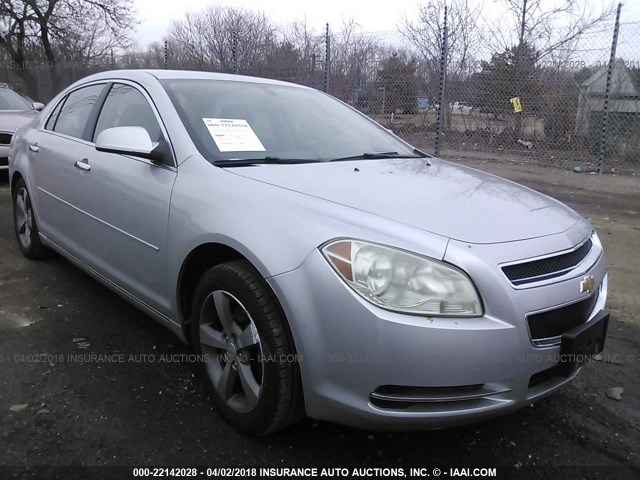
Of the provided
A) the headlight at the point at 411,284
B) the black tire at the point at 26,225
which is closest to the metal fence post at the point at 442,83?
the black tire at the point at 26,225

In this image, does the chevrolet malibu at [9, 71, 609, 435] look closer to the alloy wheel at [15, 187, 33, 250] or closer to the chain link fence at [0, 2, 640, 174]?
the alloy wheel at [15, 187, 33, 250]

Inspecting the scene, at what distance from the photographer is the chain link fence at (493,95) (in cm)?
870

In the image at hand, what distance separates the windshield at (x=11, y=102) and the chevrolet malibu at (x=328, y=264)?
671cm

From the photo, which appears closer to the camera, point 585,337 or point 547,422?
point 585,337

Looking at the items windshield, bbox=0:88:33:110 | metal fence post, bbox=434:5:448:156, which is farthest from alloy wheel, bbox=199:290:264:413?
windshield, bbox=0:88:33:110

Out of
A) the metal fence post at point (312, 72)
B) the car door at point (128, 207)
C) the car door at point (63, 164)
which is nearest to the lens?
the car door at point (128, 207)

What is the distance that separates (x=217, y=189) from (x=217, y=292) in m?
0.45

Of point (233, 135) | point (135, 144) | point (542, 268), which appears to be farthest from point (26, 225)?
point (542, 268)

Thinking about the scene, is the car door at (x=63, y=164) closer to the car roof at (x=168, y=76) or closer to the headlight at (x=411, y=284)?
the car roof at (x=168, y=76)

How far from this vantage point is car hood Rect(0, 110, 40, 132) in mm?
7793

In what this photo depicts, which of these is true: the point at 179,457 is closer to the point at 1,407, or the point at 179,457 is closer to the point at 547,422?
the point at 1,407

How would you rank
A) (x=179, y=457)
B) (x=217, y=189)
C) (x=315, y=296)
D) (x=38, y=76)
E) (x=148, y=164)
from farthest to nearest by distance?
1. (x=38, y=76)
2. (x=148, y=164)
3. (x=217, y=189)
4. (x=179, y=457)
5. (x=315, y=296)

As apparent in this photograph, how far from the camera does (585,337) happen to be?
6.57 ft

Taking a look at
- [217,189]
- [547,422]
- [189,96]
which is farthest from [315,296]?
[189,96]
